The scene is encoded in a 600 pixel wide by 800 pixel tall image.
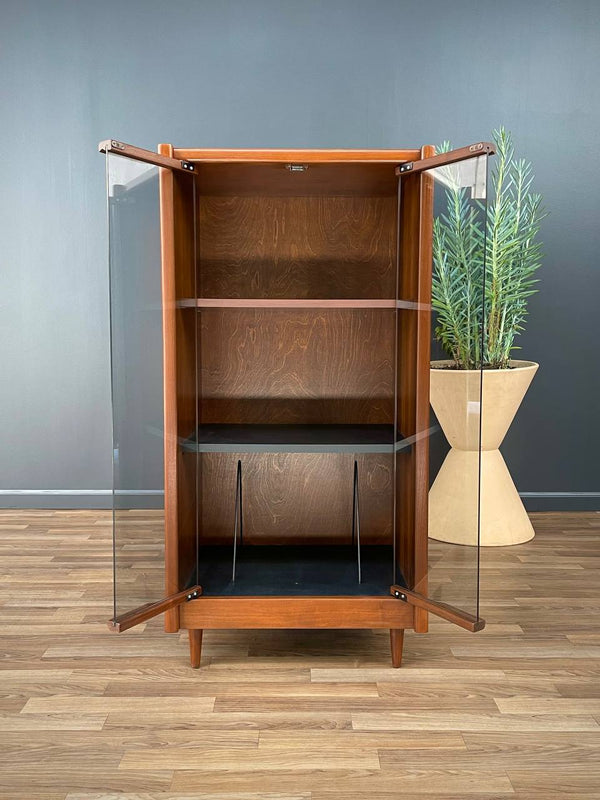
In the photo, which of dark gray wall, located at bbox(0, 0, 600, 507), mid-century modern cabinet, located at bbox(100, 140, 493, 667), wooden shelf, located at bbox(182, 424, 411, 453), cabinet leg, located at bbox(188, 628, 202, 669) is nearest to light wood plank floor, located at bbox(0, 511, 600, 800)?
cabinet leg, located at bbox(188, 628, 202, 669)

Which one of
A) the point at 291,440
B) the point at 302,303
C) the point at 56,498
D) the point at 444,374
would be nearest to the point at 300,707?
the point at 291,440

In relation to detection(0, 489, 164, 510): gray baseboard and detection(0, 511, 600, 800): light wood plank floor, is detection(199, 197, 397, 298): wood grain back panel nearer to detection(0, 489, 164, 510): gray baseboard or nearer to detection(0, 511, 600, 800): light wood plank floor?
detection(0, 511, 600, 800): light wood plank floor

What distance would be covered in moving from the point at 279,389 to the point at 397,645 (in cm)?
68

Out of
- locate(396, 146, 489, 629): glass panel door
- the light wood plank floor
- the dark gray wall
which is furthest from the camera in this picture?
the dark gray wall

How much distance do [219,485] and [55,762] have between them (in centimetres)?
78

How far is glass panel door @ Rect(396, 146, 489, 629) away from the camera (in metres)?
1.37

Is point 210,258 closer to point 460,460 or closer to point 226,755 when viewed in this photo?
point 460,460

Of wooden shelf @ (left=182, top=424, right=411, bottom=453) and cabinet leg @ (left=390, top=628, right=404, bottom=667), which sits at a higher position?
wooden shelf @ (left=182, top=424, right=411, bottom=453)

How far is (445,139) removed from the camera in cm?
273

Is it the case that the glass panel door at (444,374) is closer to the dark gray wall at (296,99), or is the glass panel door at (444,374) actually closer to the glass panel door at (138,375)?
the glass panel door at (138,375)

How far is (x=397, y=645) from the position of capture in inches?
63.2

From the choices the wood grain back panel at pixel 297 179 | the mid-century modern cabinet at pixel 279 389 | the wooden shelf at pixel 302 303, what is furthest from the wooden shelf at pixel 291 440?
the wood grain back panel at pixel 297 179

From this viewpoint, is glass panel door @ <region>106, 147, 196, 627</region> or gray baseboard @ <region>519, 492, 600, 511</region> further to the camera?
gray baseboard @ <region>519, 492, 600, 511</region>

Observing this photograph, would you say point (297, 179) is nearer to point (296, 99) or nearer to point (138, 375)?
point (138, 375)
